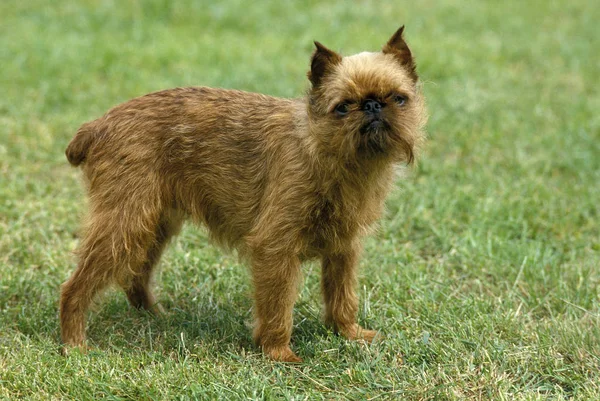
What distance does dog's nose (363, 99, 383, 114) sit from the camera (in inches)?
171

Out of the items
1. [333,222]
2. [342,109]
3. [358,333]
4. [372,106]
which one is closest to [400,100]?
[372,106]

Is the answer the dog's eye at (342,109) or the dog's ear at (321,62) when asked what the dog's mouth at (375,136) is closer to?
the dog's eye at (342,109)

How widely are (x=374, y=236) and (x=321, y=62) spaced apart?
7.22 ft

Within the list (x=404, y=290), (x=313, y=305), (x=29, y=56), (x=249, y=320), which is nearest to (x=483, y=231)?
(x=404, y=290)

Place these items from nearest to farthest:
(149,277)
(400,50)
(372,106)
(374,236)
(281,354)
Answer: (372,106) → (400,50) → (281,354) → (149,277) → (374,236)

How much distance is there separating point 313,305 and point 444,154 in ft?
9.76

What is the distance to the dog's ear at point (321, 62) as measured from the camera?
449 centimetres

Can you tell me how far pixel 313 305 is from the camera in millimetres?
5551

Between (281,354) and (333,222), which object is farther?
(281,354)

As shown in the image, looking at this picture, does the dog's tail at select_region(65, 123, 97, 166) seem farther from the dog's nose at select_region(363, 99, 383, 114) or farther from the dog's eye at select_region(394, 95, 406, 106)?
the dog's eye at select_region(394, 95, 406, 106)

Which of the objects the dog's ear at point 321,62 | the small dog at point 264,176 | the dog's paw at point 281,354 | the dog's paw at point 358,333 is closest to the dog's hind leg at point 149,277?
the small dog at point 264,176

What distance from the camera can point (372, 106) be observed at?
4336mm

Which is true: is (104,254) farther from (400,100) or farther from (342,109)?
(400,100)

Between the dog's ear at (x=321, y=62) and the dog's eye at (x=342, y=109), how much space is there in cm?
23
